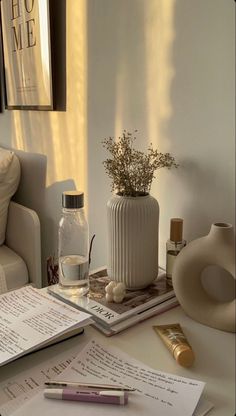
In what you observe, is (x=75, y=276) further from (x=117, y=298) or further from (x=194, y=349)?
(x=194, y=349)

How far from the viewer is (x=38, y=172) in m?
1.50

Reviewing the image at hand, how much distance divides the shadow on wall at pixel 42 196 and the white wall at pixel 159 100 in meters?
0.09

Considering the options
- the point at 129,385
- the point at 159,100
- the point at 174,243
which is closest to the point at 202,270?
the point at 174,243

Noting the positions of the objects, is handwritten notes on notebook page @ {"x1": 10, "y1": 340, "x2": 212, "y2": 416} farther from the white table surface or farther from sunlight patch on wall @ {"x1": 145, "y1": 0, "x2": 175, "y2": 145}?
sunlight patch on wall @ {"x1": 145, "y1": 0, "x2": 175, "y2": 145}

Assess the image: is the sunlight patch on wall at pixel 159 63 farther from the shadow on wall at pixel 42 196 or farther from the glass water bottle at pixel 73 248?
the shadow on wall at pixel 42 196

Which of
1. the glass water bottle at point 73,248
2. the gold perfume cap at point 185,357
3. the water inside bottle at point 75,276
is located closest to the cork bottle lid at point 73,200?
the glass water bottle at point 73,248

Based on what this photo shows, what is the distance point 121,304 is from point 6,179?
2.78 ft

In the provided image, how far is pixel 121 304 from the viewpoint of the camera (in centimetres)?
82

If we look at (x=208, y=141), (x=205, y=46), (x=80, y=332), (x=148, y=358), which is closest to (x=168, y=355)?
(x=148, y=358)

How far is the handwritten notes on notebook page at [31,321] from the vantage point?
662 millimetres

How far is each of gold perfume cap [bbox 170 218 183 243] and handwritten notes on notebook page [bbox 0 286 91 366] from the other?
0.87 ft

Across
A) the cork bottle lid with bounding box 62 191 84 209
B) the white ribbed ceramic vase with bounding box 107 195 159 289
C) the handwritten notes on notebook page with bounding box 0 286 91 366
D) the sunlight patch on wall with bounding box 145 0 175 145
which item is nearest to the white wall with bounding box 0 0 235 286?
the sunlight patch on wall with bounding box 145 0 175 145

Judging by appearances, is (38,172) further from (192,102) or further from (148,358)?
(148,358)

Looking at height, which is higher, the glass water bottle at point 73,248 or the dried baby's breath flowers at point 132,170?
the dried baby's breath flowers at point 132,170
